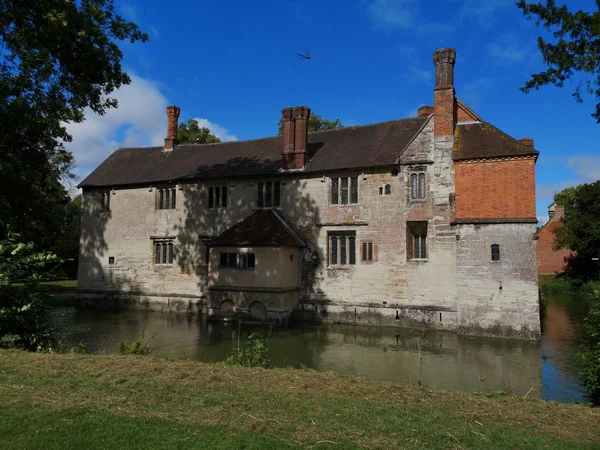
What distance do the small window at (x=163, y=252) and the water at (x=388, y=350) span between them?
4.56 m

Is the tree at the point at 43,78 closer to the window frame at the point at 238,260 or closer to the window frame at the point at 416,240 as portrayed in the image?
the window frame at the point at 238,260

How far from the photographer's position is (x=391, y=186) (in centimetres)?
2364

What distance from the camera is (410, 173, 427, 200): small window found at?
75.4ft

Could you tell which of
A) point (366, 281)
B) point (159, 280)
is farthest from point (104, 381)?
point (159, 280)

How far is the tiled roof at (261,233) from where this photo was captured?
77.8 feet

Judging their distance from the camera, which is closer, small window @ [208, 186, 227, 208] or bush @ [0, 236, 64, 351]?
bush @ [0, 236, 64, 351]

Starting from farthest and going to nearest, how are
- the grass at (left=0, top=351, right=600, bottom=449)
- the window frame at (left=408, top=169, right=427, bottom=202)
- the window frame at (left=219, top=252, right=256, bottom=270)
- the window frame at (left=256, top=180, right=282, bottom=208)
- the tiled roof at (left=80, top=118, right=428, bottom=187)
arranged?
1. the window frame at (left=256, top=180, right=282, bottom=208)
2. the tiled roof at (left=80, top=118, right=428, bottom=187)
3. the window frame at (left=219, top=252, right=256, bottom=270)
4. the window frame at (left=408, top=169, right=427, bottom=202)
5. the grass at (left=0, top=351, right=600, bottom=449)

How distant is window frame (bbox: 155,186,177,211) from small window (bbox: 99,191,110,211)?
14.1 feet

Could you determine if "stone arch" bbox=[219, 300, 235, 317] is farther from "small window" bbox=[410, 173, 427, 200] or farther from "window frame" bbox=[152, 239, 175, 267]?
"small window" bbox=[410, 173, 427, 200]


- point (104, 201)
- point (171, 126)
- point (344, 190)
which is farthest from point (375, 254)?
point (104, 201)

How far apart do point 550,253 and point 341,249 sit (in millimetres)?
44275

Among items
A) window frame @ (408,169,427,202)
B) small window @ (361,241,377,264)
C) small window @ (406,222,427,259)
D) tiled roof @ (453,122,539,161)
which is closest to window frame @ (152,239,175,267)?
small window @ (361,241,377,264)

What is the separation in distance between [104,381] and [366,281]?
17406mm

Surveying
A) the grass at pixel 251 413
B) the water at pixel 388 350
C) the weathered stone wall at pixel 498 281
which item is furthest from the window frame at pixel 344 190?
the grass at pixel 251 413
